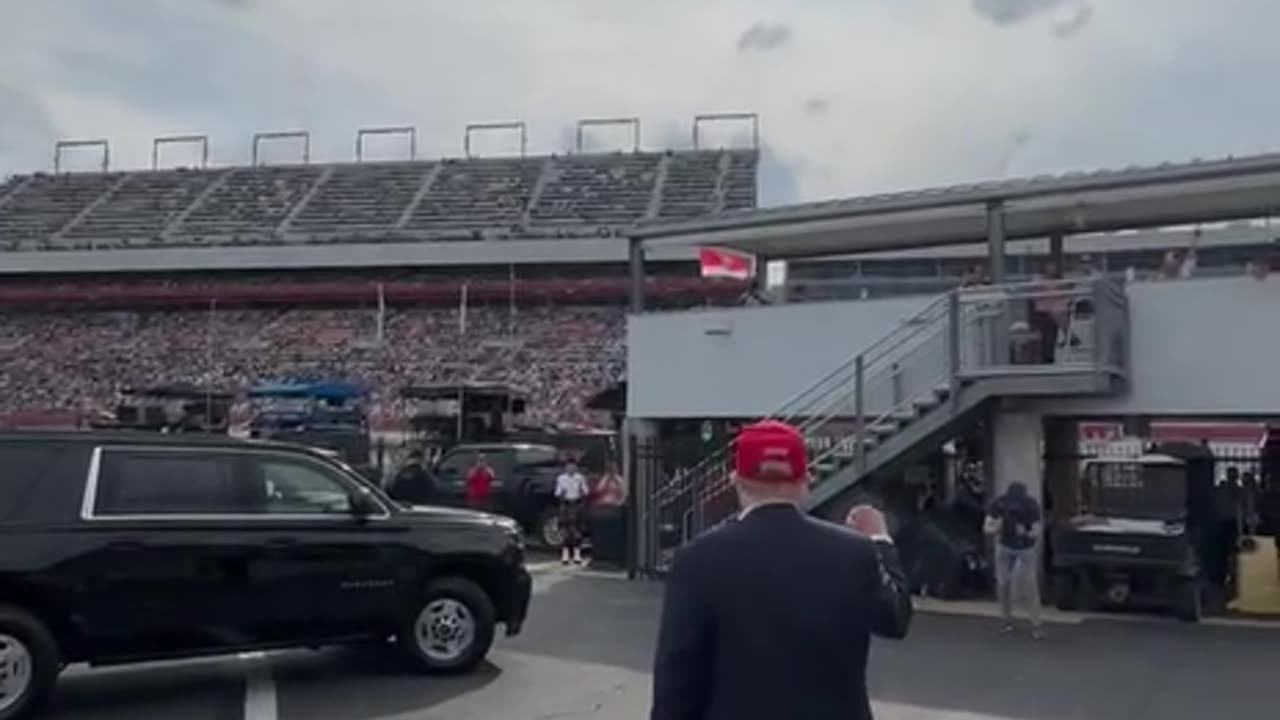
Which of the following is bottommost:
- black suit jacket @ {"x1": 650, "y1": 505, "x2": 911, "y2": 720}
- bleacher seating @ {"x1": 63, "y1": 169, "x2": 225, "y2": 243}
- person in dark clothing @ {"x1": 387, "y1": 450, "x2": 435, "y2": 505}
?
person in dark clothing @ {"x1": 387, "y1": 450, "x2": 435, "y2": 505}

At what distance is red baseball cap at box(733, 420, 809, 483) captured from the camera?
12.1 ft

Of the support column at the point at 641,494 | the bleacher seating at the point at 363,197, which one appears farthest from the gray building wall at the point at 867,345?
the bleacher seating at the point at 363,197

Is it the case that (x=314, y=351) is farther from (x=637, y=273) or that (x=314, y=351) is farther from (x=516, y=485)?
(x=637, y=273)

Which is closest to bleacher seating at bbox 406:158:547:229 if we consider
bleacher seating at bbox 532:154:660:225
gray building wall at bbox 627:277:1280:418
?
bleacher seating at bbox 532:154:660:225

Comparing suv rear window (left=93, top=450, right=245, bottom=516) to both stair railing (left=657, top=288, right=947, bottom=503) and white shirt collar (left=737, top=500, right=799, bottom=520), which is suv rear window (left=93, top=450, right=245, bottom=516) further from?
stair railing (left=657, top=288, right=947, bottom=503)

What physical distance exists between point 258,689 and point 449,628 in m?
1.47

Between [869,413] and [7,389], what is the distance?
33.4m

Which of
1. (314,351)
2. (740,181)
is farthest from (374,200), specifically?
(740,181)

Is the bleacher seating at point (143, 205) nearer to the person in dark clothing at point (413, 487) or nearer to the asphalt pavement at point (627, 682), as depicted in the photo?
the person in dark clothing at point (413, 487)

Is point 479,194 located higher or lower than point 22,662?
higher

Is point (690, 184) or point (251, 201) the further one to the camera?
point (251, 201)

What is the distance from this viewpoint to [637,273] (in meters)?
20.5

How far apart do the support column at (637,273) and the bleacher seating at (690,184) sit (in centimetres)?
2926

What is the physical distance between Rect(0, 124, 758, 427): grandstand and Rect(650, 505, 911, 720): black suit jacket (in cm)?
3158
